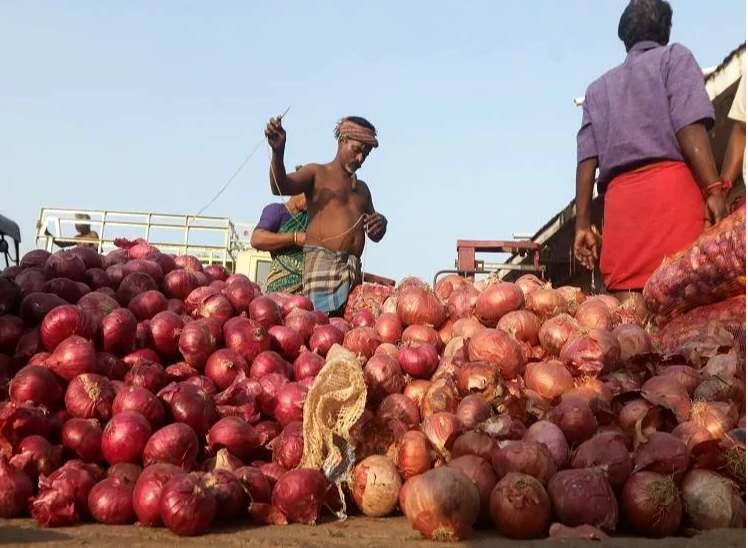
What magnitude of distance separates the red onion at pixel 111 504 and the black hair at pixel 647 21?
3823 mm

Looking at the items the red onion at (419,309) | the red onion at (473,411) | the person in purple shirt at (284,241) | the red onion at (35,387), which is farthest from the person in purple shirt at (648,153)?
the red onion at (35,387)

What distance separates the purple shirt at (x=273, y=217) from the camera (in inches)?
243

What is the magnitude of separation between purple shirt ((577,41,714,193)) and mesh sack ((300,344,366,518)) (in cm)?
240

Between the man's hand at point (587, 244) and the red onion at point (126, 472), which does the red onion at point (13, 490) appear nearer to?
the red onion at point (126, 472)

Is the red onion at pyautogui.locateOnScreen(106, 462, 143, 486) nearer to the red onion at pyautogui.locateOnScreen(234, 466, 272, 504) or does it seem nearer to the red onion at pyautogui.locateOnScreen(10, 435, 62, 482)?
the red onion at pyautogui.locateOnScreen(10, 435, 62, 482)

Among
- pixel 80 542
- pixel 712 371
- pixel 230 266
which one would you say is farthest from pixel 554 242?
pixel 230 266

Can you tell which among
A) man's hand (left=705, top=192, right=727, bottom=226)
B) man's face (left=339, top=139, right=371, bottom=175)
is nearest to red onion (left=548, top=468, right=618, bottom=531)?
man's hand (left=705, top=192, right=727, bottom=226)

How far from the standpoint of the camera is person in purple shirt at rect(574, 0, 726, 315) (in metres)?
4.12

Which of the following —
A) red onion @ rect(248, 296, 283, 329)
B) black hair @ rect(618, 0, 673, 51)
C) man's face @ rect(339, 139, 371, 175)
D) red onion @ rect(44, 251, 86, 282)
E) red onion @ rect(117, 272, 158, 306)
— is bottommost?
red onion @ rect(248, 296, 283, 329)

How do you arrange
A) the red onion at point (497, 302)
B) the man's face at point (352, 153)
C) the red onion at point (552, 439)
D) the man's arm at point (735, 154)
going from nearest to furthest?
the red onion at point (552, 439) < the red onion at point (497, 302) < the man's arm at point (735, 154) < the man's face at point (352, 153)

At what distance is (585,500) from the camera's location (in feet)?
7.66

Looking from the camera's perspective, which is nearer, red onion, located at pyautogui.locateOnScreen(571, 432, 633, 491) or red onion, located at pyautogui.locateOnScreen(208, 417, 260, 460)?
red onion, located at pyautogui.locateOnScreen(571, 432, 633, 491)

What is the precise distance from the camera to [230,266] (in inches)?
677

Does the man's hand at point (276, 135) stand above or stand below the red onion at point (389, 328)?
above
